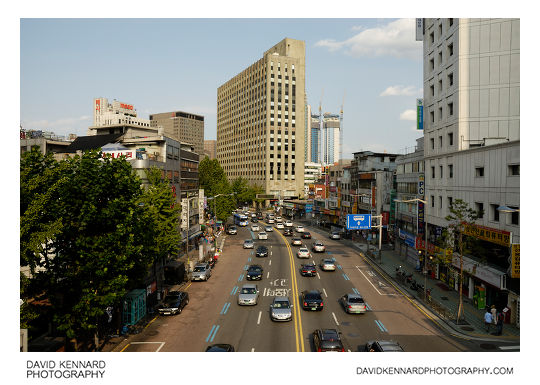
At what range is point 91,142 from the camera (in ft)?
208

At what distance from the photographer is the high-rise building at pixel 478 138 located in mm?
29984

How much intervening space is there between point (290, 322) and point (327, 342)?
697cm

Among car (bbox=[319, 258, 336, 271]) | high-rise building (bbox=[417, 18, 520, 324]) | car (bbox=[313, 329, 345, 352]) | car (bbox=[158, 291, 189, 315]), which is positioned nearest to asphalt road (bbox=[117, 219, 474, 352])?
car (bbox=[158, 291, 189, 315])

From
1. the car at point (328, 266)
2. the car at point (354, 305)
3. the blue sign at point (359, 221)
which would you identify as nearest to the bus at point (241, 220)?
the car at point (328, 266)

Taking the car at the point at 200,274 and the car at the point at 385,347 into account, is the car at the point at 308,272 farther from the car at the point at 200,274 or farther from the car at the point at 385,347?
the car at the point at 385,347

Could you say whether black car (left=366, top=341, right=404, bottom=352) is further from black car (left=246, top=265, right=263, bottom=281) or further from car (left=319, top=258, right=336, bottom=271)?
car (left=319, top=258, right=336, bottom=271)

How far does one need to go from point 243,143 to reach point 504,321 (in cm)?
15896

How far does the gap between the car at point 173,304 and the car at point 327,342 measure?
12706 millimetres

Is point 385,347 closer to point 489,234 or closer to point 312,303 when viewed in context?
point 312,303

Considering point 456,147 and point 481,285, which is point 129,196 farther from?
point 456,147

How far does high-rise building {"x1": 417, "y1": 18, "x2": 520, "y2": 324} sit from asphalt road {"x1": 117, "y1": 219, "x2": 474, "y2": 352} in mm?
6811

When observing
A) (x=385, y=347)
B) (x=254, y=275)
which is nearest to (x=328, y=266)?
(x=254, y=275)

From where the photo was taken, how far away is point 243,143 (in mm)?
181125
